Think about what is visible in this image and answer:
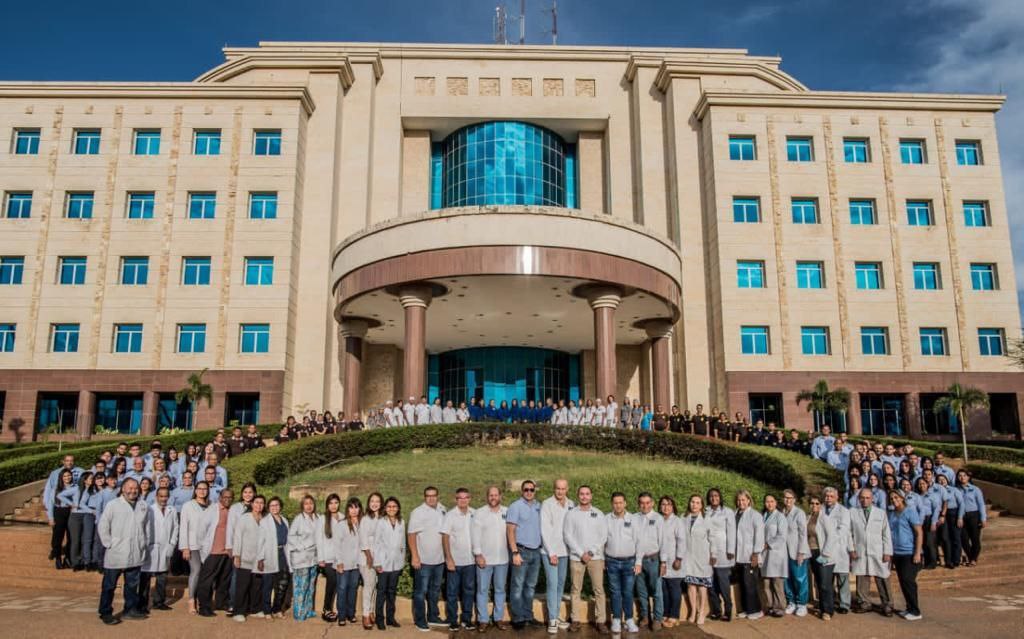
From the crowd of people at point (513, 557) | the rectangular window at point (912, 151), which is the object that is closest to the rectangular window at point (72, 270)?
the crowd of people at point (513, 557)

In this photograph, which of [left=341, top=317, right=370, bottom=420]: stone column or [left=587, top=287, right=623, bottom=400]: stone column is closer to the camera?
[left=587, top=287, right=623, bottom=400]: stone column

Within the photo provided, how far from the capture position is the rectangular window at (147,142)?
3391 centimetres

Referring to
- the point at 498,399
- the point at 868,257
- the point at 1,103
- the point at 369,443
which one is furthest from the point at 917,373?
the point at 1,103

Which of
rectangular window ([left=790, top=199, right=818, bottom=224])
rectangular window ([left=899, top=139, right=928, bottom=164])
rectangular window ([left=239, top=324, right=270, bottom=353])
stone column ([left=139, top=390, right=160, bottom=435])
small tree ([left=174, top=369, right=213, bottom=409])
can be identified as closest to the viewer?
small tree ([left=174, top=369, right=213, bottom=409])

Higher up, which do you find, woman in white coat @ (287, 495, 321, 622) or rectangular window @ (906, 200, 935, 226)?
rectangular window @ (906, 200, 935, 226)

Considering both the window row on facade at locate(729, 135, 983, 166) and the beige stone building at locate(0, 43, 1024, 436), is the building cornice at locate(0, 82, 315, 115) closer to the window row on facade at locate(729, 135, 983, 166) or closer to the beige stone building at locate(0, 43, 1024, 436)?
the beige stone building at locate(0, 43, 1024, 436)

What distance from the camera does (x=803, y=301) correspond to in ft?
109

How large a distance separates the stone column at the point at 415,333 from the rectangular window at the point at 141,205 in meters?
16.8

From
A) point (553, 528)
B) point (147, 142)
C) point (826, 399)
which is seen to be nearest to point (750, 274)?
point (826, 399)

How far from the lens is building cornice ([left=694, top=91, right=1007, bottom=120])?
34469 mm

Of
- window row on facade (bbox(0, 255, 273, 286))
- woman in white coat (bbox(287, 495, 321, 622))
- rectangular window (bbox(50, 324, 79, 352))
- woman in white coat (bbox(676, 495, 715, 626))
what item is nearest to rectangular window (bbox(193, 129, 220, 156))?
window row on facade (bbox(0, 255, 273, 286))

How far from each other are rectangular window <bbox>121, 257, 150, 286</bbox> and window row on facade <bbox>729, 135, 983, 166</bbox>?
27964mm

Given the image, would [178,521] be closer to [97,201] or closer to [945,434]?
[97,201]

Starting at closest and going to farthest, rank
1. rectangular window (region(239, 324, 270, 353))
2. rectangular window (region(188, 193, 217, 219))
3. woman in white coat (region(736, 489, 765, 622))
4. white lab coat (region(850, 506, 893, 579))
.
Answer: woman in white coat (region(736, 489, 765, 622)) < white lab coat (region(850, 506, 893, 579)) < rectangular window (region(239, 324, 270, 353)) < rectangular window (region(188, 193, 217, 219))
